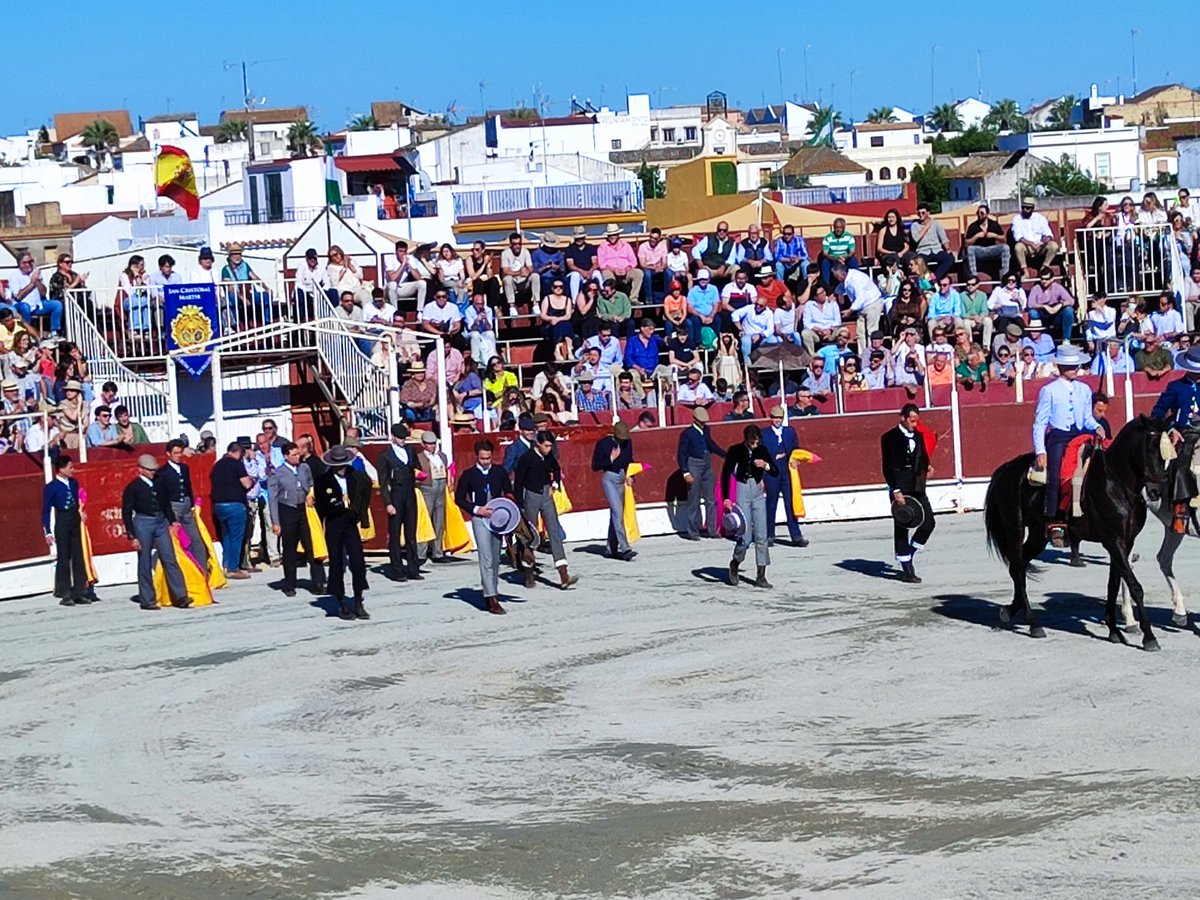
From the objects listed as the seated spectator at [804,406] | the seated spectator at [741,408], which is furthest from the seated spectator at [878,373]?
the seated spectator at [741,408]

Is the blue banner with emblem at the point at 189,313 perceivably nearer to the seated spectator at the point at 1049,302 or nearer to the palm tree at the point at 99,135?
the seated spectator at the point at 1049,302

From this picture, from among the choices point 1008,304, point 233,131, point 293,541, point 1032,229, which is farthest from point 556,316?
point 233,131

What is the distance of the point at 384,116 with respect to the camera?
148 meters

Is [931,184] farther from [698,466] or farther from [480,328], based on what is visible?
[698,466]

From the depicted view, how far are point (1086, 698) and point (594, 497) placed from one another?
1139cm

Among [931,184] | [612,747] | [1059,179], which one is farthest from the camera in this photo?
[931,184]

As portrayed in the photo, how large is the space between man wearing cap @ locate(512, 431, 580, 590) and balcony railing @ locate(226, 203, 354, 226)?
3343cm

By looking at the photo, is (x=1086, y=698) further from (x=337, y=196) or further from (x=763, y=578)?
(x=337, y=196)

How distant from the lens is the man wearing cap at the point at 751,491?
61.6 ft

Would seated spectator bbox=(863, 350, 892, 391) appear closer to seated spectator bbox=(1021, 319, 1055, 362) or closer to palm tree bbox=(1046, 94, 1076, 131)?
seated spectator bbox=(1021, 319, 1055, 362)

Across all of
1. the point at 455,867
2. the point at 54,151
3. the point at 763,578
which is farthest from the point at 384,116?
the point at 455,867

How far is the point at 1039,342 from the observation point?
90.9 ft

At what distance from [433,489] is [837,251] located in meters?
11.3

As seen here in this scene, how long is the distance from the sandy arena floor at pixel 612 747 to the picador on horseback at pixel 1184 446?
1032mm
